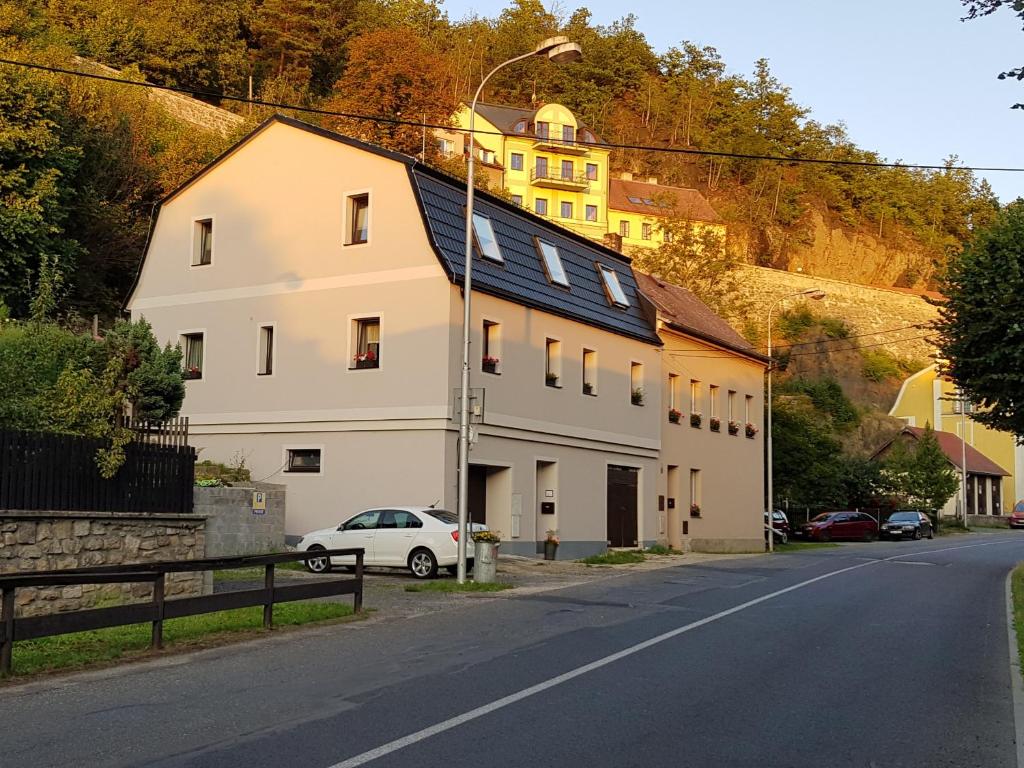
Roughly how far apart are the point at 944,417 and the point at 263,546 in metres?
68.5

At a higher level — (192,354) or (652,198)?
(652,198)

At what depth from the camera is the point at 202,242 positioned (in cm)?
3044

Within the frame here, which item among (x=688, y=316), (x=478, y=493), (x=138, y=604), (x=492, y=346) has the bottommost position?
(x=138, y=604)

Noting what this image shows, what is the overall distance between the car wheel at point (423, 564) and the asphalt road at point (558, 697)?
19.0 ft

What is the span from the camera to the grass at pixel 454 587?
62.5 ft

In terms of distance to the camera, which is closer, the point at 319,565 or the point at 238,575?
the point at 238,575

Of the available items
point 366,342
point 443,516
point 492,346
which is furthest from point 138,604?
point 492,346

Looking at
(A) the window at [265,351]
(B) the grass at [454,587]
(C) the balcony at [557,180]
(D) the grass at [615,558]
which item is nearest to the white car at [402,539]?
(B) the grass at [454,587]

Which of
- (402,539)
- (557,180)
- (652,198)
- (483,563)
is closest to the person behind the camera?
(483,563)

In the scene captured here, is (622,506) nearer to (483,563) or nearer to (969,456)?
(483,563)

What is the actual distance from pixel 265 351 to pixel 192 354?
2844 millimetres

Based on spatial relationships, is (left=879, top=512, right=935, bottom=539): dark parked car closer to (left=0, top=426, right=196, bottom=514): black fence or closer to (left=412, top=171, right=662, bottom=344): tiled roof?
(left=412, top=171, right=662, bottom=344): tiled roof

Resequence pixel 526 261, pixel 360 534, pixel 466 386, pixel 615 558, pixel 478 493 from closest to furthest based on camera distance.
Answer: pixel 466 386, pixel 360 534, pixel 478 493, pixel 526 261, pixel 615 558

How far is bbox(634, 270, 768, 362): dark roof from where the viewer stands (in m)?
36.8
